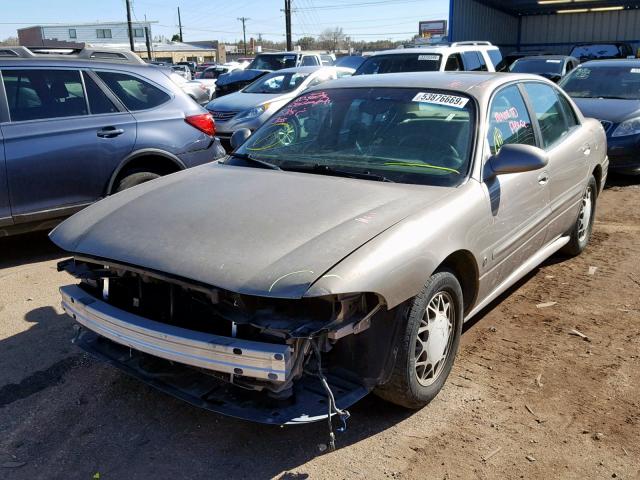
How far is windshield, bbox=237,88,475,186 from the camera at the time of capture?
3.53 meters

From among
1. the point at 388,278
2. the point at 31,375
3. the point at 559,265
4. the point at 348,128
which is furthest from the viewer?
the point at 559,265

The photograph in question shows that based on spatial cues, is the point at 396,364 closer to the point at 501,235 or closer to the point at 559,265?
the point at 501,235

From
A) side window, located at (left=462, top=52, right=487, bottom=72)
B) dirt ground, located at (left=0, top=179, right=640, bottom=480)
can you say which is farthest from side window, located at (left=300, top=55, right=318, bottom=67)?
dirt ground, located at (left=0, top=179, right=640, bottom=480)

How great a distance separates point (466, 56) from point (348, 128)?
331 inches

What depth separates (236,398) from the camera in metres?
2.69

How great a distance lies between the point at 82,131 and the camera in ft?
17.7

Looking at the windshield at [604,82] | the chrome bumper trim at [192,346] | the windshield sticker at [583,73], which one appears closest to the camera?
the chrome bumper trim at [192,346]

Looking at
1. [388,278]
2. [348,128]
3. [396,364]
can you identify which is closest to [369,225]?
[388,278]

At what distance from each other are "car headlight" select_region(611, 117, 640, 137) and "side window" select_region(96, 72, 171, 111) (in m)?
5.80

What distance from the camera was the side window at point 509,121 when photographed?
3.76 meters

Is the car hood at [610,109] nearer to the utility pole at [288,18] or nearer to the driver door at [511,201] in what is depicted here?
the driver door at [511,201]

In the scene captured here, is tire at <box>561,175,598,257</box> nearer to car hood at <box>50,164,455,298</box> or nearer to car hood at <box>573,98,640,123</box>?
car hood at <box>50,164,455,298</box>

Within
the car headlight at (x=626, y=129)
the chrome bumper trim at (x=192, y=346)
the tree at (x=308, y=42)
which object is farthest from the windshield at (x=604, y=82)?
the tree at (x=308, y=42)

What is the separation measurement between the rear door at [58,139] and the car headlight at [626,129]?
20.3ft
